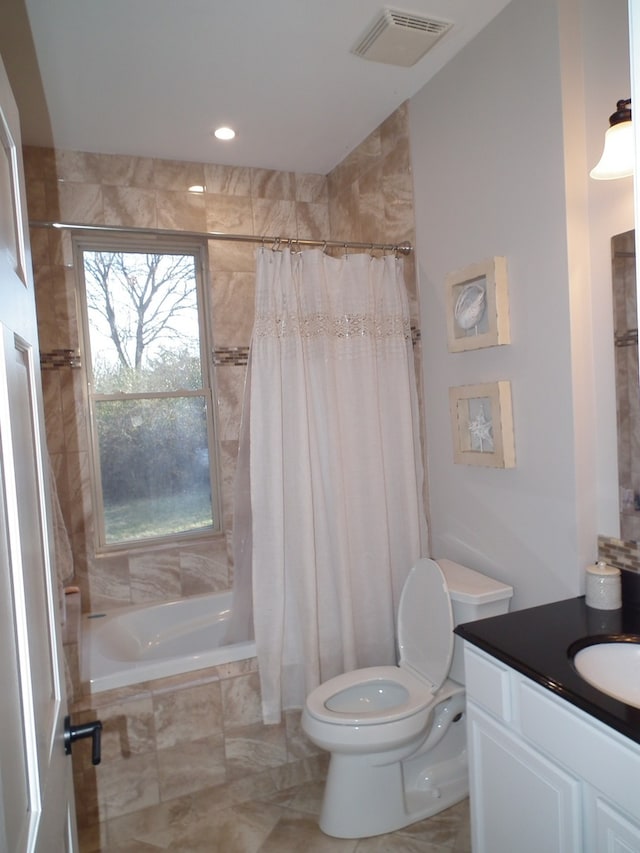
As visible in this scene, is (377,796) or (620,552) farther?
(377,796)

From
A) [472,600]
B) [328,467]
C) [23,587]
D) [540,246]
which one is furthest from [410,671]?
[23,587]

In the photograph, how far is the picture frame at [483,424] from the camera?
203 cm

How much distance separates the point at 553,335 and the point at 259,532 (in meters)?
1.30

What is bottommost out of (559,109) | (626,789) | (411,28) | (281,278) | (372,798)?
(372,798)

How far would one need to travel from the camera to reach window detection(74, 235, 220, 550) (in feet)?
9.91

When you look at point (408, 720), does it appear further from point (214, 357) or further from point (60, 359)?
point (60, 359)

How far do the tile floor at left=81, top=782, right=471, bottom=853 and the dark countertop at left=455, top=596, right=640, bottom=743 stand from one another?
0.92 m

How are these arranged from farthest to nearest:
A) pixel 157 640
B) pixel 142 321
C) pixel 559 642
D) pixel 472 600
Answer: pixel 142 321
pixel 157 640
pixel 472 600
pixel 559 642

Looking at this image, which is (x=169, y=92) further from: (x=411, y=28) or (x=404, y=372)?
(x=404, y=372)

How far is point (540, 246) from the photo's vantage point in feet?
6.14

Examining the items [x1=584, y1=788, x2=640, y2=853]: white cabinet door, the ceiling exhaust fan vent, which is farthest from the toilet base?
the ceiling exhaust fan vent

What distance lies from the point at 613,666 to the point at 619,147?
54.7 inches

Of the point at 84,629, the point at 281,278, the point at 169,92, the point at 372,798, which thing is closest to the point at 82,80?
the point at 169,92

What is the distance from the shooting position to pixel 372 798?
79.6 inches
